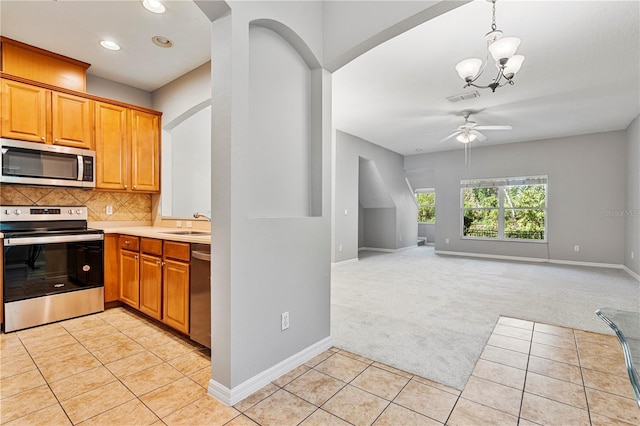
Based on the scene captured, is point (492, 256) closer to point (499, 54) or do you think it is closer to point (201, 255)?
point (499, 54)

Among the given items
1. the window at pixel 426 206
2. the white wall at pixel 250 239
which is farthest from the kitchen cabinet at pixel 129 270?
the window at pixel 426 206

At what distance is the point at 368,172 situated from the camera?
26.1 ft

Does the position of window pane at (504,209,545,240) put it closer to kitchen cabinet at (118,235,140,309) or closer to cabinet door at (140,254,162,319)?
cabinet door at (140,254,162,319)

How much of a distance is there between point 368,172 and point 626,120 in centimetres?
497

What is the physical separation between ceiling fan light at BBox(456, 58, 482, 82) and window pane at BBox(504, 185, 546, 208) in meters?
5.48

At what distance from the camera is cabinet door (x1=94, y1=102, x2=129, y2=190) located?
11.6 ft

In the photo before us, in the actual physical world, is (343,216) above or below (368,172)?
below

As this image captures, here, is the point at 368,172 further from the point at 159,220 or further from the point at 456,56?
the point at 159,220

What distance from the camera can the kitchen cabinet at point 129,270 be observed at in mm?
3139

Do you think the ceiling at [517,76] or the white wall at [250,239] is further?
the ceiling at [517,76]

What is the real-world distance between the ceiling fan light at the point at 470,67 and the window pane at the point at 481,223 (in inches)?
222

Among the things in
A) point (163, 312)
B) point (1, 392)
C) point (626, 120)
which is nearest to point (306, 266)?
point (163, 312)

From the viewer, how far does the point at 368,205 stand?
916 centimetres

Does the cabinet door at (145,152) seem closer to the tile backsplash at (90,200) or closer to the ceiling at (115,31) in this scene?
the tile backsplash at (90,200)
